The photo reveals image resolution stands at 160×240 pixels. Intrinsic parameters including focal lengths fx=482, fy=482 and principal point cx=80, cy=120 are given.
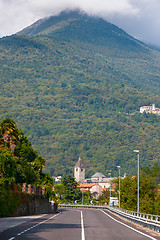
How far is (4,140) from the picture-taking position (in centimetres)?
6981

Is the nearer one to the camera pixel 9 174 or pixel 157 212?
pixel 9 174

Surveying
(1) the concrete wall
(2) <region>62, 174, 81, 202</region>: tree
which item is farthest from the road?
(2) <region>62, 174, 81, 202</region>: tree

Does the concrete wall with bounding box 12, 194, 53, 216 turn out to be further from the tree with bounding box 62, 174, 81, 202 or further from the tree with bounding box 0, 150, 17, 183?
the tree with bounding box 62, 174, 81, 202

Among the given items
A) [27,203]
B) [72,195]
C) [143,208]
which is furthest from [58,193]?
[27,203]

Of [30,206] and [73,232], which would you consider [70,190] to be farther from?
[73,232]

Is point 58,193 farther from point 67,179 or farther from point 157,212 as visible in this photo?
point 157,212

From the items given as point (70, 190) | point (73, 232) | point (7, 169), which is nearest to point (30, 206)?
point (7, 169)

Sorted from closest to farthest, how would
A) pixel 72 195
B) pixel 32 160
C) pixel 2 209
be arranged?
pixel 2 209 < pixel 32 160 < pixel 72 195

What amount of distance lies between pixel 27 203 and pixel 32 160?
28.1 meters

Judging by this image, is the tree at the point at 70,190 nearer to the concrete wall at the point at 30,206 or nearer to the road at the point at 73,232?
the concrete wall at the point at 30,206

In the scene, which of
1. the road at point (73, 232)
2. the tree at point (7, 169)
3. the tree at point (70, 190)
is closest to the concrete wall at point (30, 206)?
the tree at point (7, 169)

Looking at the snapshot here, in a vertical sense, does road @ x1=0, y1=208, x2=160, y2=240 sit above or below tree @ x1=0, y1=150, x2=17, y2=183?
below

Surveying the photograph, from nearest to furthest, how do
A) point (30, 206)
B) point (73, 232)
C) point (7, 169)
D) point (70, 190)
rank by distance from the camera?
1. point (73, 232)
2. point (7, 169)
3. point (30, 206)
4. point (70, 190)

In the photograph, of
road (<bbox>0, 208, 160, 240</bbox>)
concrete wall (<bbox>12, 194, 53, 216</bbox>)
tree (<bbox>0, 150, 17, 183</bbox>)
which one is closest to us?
road (<bbox>0, 208, 160, 240</bbox>)
